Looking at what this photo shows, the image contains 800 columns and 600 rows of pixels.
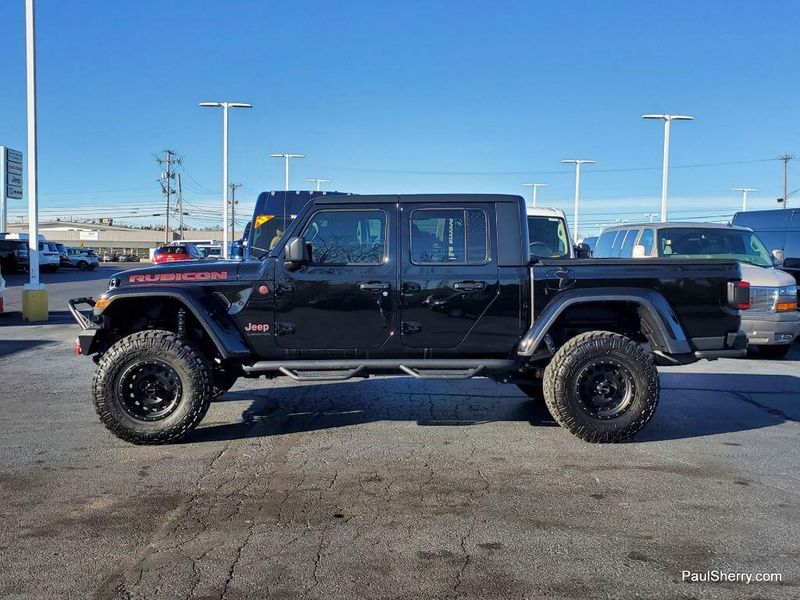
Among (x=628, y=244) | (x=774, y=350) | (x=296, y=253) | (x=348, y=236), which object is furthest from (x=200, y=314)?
(x=774, y=350)

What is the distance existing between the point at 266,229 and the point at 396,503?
11035 mm

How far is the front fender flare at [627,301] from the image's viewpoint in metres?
5.89

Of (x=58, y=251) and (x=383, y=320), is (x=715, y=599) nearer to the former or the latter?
(x=383, y=320)

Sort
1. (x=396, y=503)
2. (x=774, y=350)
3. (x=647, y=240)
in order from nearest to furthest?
(x=396, y=503) → (x=774, y=350) → (x=647, y=240)

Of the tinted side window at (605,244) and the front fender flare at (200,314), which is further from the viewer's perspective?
the tinted side window at (605,244)

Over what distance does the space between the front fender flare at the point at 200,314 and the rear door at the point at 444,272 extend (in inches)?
56.5

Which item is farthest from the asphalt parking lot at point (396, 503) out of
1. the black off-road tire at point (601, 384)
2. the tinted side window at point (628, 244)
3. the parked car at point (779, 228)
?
the parked car at point (779, 228)

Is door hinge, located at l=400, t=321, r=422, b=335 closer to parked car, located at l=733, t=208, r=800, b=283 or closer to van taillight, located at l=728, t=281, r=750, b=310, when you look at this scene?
van taillight, located at l=728, t=281, r=750, b=310

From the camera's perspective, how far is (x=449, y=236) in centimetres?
615

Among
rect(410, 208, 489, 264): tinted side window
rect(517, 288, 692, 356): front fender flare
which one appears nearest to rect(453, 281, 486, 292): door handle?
rect(410, 208, 489, 264): tinted side window

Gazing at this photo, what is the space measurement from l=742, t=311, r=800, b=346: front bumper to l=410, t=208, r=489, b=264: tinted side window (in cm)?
602

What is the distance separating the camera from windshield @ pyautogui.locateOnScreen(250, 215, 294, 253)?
14.6 metres

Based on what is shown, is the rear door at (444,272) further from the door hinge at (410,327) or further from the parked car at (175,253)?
the parked car at (175,253)

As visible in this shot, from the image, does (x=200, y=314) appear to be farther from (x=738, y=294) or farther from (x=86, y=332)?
(x=738, y=294)
